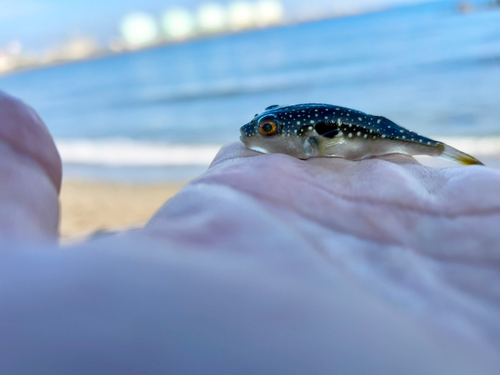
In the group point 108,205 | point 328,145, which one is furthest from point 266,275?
point 108,205

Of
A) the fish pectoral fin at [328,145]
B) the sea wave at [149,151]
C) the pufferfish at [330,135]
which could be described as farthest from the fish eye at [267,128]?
the sea wave at [149,151]

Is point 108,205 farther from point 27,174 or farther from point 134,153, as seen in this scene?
point 27,174

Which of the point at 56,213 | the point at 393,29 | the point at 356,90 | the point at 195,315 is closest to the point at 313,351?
the point at 195,315

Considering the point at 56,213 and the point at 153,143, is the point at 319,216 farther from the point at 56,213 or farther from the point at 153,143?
the point at 153,143

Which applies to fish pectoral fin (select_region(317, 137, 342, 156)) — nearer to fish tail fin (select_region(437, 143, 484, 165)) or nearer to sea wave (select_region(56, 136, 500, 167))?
fish tail fin (select_region(437, 143, 484, 165))

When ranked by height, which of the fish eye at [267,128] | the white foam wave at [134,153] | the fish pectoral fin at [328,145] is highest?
the fish eye at [267,128]

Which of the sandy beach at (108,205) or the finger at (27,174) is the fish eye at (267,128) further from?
the sandy beach at (108,205)
